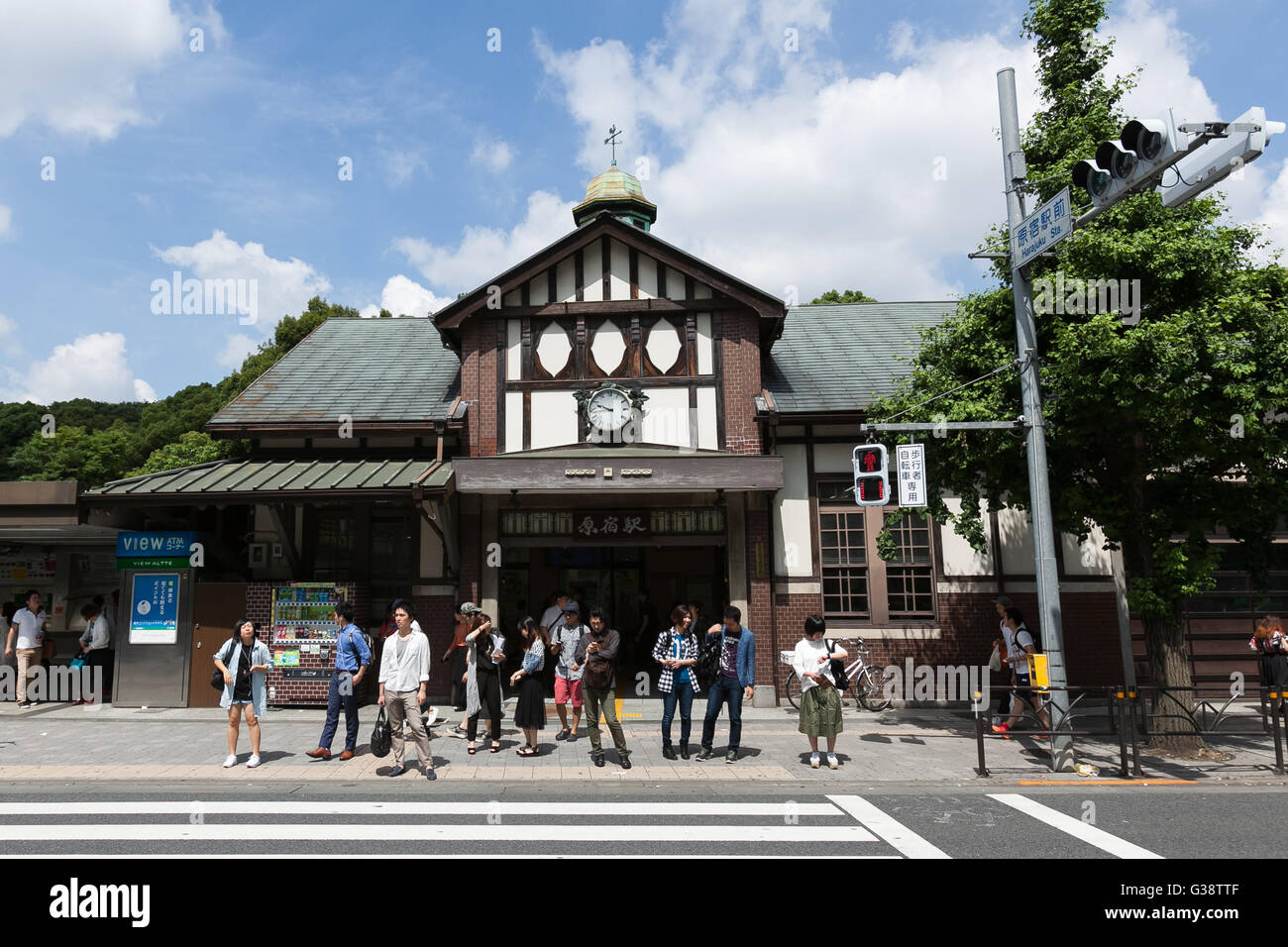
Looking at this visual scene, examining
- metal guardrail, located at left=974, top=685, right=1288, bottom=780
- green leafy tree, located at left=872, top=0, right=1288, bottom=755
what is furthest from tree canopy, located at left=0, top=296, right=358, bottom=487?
metal guardrail, located at left=974, top=685, right=1288, bottom=780

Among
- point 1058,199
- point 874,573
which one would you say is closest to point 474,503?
point 874,573

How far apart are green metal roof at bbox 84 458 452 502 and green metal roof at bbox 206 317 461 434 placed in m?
0.95

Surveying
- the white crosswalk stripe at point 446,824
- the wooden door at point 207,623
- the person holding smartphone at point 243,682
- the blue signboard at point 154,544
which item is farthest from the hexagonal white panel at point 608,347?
the white crosswalk stripe at point 446,824

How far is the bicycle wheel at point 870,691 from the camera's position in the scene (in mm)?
13438

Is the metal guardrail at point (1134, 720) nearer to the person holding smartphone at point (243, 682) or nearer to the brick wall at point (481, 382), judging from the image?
the person holding smartphone at point (243, 682)

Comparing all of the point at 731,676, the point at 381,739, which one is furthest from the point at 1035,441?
the point at 381,739

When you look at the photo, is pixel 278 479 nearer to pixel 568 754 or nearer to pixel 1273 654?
pixel 568 754

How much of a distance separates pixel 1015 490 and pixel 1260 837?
5.41 meters

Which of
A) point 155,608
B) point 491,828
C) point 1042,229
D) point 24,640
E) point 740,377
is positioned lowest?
point 491,828

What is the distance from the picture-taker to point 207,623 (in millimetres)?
13180

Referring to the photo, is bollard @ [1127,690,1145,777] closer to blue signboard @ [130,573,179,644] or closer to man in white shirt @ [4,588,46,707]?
blue signboard @ [130,573,179,644]

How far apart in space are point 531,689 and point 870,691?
6.77 meters

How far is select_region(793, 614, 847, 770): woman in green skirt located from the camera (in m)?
9.30

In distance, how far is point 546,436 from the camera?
14203 mm
